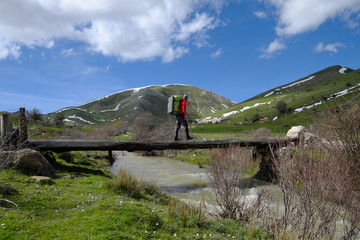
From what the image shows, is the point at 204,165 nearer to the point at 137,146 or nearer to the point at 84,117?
the point at 137,146

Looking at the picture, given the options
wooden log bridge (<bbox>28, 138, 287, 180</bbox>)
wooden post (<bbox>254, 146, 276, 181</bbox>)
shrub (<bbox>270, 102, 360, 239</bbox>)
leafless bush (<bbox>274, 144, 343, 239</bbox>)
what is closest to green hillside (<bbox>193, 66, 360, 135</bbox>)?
wooden post (<bbox>254, 146, 276, 181</bbox>)

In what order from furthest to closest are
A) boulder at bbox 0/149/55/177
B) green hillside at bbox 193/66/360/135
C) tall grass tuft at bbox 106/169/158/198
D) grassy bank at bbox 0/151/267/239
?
green hillside at bbox 193/66/360/135
boulder at bbox 0/149/55/177
tall grass tuft at bbox 106/169/158/198
grassy bank at bbox 0/151/267/239

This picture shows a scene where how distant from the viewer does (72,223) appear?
16.2ft

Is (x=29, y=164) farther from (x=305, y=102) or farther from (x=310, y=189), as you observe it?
(x=305, y=102)

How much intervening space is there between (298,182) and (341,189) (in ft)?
3.85

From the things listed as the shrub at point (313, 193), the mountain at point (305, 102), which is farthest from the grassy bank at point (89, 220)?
the mountain at point (305, 102)

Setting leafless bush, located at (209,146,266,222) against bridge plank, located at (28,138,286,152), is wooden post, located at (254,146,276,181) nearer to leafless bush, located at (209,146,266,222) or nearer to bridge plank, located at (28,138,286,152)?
bridge plank, located at (28,138,286,152)

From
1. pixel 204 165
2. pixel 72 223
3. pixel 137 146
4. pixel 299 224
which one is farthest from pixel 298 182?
pixel 204 165

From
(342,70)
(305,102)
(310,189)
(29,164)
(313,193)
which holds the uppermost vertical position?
(342,70)

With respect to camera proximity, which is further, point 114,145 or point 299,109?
point 299,109

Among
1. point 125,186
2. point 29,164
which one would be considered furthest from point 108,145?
point 125,186

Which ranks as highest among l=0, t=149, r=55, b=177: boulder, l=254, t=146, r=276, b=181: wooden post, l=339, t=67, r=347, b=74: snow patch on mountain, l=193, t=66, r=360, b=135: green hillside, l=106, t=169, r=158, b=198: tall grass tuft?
l=339, t=67, r=347, b=74: snow patch on mountain

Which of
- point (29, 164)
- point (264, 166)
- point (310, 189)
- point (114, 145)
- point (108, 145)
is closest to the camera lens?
point (310, 189)

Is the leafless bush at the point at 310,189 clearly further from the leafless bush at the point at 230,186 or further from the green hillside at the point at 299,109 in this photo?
the green hillside at the point at 299,109
